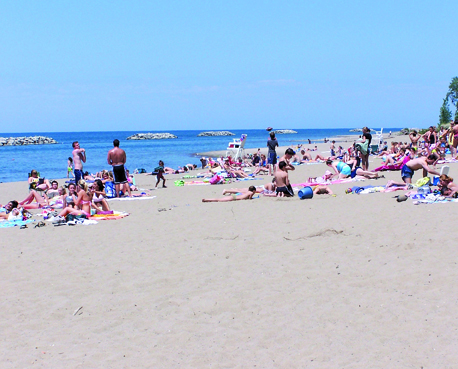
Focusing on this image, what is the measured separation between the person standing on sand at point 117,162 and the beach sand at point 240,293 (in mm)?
3363

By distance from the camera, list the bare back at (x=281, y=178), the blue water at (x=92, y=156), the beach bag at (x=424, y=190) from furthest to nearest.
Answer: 1. the blue water at (x=92, y=156)
2. the bare back at (x=281, y=178)
3. the beach bag at (x=424, y=190)

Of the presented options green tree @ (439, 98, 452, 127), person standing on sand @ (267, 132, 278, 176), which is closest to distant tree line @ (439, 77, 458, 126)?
green tree @ (439, 98, 452, 127)

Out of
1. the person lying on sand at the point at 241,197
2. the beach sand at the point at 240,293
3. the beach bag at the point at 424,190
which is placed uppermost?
the beach bag at the point at 424,190

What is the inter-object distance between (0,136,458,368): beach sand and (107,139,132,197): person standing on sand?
336 centimetres

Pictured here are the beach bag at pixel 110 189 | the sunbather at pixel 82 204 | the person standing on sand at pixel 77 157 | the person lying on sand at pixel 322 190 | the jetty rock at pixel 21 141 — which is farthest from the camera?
the jetty rock at pixel 21 141

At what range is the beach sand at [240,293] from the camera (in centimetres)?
358

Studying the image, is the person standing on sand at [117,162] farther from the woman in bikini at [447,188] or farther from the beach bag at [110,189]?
the woman in bikini at [447,188]

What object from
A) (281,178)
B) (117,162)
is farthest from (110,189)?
(281,178)

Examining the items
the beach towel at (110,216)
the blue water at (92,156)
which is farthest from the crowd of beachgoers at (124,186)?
the blue water at (92,156)

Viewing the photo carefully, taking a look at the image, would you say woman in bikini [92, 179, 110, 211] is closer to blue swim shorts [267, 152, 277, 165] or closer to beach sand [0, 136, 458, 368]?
beach sand [0, 136, 458, 368]

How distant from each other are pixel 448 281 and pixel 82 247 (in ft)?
15.1

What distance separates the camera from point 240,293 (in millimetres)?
4664

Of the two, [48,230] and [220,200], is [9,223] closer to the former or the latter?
[48,230]

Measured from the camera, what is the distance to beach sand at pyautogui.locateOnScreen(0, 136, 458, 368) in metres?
3.58
